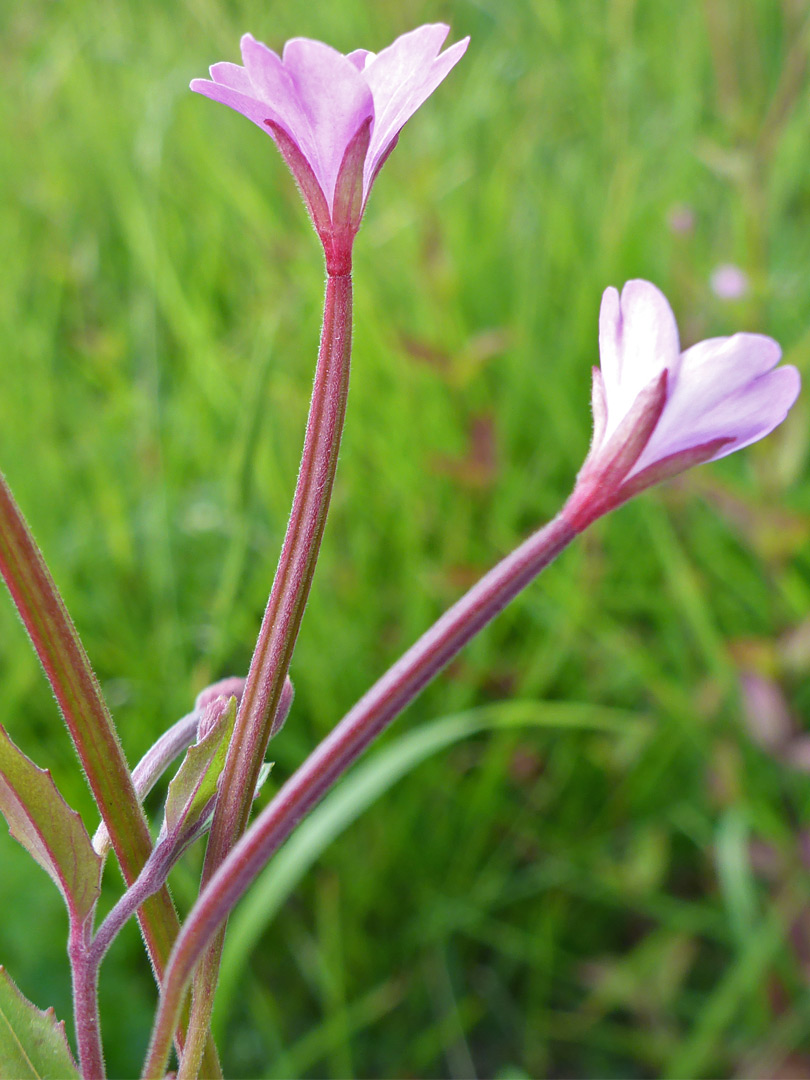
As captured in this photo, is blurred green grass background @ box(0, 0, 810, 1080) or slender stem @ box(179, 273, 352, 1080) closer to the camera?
slender stem @ box(179, 273, 352, 1080)

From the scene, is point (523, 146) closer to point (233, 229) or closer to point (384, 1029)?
point (233, 229)

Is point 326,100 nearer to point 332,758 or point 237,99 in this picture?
point 237,99

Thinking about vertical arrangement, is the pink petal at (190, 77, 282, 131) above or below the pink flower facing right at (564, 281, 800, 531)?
above

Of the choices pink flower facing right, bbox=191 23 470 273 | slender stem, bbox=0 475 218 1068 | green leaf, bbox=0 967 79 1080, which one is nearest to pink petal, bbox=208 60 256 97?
pink flower facing right, bbox=191 23 470 273

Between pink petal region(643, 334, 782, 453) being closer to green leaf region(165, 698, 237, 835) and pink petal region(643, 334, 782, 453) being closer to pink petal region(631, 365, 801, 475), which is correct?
pink petal region(631, 365, 801, 475)

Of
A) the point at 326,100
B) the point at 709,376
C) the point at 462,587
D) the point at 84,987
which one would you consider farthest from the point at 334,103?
the point at 462,587

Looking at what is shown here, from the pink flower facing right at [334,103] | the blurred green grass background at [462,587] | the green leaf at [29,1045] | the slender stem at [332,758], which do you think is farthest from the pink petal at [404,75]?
the blurred green grass background at [462,587]
